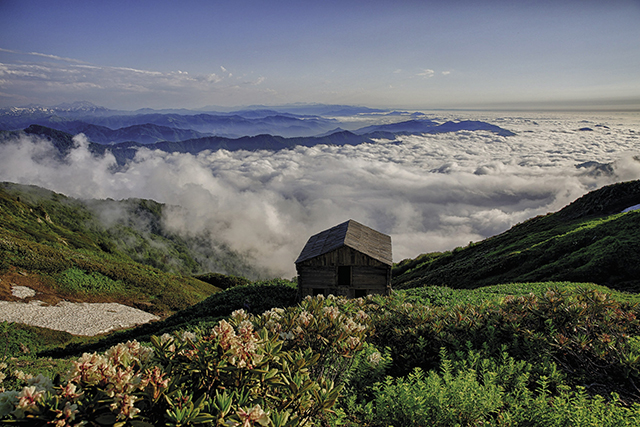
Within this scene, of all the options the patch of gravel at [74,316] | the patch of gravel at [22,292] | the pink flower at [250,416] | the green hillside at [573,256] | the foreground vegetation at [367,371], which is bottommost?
the patch of gravel at [74,316]

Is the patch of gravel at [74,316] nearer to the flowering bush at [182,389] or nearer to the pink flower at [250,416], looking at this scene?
the flowering bush at [182,389]

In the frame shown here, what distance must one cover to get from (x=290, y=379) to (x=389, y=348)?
4.08 meters

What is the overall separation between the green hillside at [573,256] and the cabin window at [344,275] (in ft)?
58.2

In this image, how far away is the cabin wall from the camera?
2606 cm

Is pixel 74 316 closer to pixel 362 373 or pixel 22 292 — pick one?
pixel 22 292

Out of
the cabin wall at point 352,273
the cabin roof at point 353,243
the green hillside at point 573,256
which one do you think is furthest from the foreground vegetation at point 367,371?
the green hillside at point 573,256

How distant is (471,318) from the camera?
8.33m

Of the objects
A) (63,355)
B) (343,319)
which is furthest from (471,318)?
(63,355)

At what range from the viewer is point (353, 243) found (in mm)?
26781

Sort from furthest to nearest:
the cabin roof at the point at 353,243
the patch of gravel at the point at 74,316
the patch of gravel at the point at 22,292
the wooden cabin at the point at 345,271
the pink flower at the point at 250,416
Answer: the patch of gravel at the point at 22,292 < the patch of gravel at the point at 74,316 < the cabin roof at the point at 353,243 < the wooden cabin at the point at 345,271 < the pink flower at the point at 250,416

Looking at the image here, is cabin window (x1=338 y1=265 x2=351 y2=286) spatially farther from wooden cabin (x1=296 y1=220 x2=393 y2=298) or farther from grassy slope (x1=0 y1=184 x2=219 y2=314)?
grassy slope (x1=0 y1=184 x2=219 y2=314)

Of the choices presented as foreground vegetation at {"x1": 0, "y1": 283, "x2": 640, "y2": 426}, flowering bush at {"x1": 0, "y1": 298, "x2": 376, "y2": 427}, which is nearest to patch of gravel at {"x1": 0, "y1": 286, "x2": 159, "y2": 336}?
foreground vegetation at {"x1": 0, "y1": 283, "x2": 640, "y2": 426}

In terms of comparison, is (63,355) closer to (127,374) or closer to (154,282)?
(127,374)

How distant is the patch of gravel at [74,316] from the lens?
126ft
